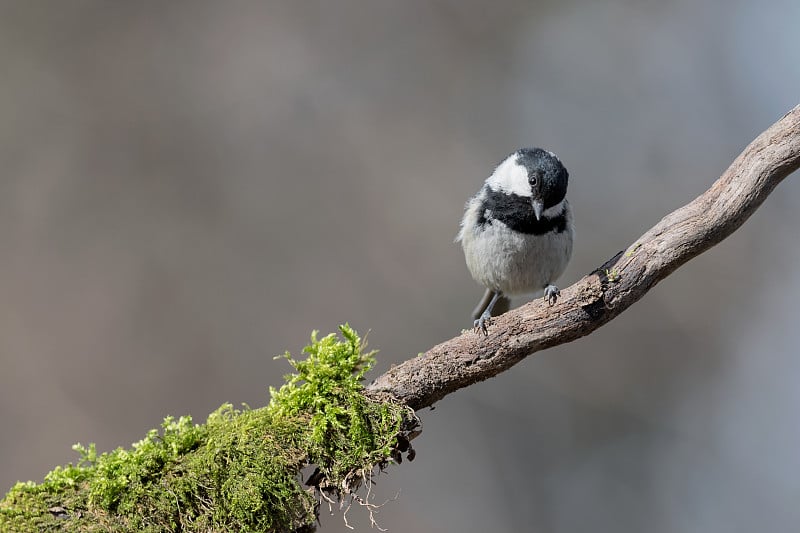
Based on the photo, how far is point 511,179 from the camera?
171 inches

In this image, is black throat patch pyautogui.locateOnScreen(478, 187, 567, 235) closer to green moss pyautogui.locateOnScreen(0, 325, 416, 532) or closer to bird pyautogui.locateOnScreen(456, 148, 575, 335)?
bird pyautogui.locateOnScreen(456, 148, 575, 335)

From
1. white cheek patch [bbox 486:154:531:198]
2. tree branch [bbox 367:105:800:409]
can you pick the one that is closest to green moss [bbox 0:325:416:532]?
tree branch [bbox 367:105:800:409]

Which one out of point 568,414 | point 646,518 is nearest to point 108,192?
point 568,414

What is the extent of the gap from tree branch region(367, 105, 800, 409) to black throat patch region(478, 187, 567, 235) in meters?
1.34

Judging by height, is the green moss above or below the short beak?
below

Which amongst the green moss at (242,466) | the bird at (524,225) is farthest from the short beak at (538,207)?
the green moss at (242,466)

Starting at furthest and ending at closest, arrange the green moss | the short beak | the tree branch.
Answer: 1. the short beak
2. the tree branch
3. the green moss

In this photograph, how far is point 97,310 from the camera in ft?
20.6

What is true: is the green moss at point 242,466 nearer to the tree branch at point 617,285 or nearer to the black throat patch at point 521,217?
the tree branch at point 617,285

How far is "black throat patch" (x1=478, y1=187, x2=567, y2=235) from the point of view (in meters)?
4.25

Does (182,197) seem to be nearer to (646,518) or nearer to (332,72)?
(332,72)

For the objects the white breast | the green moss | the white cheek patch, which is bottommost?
the green moss

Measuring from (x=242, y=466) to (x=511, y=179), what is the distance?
2.46 m

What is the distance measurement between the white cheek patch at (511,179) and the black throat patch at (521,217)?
3 cm
